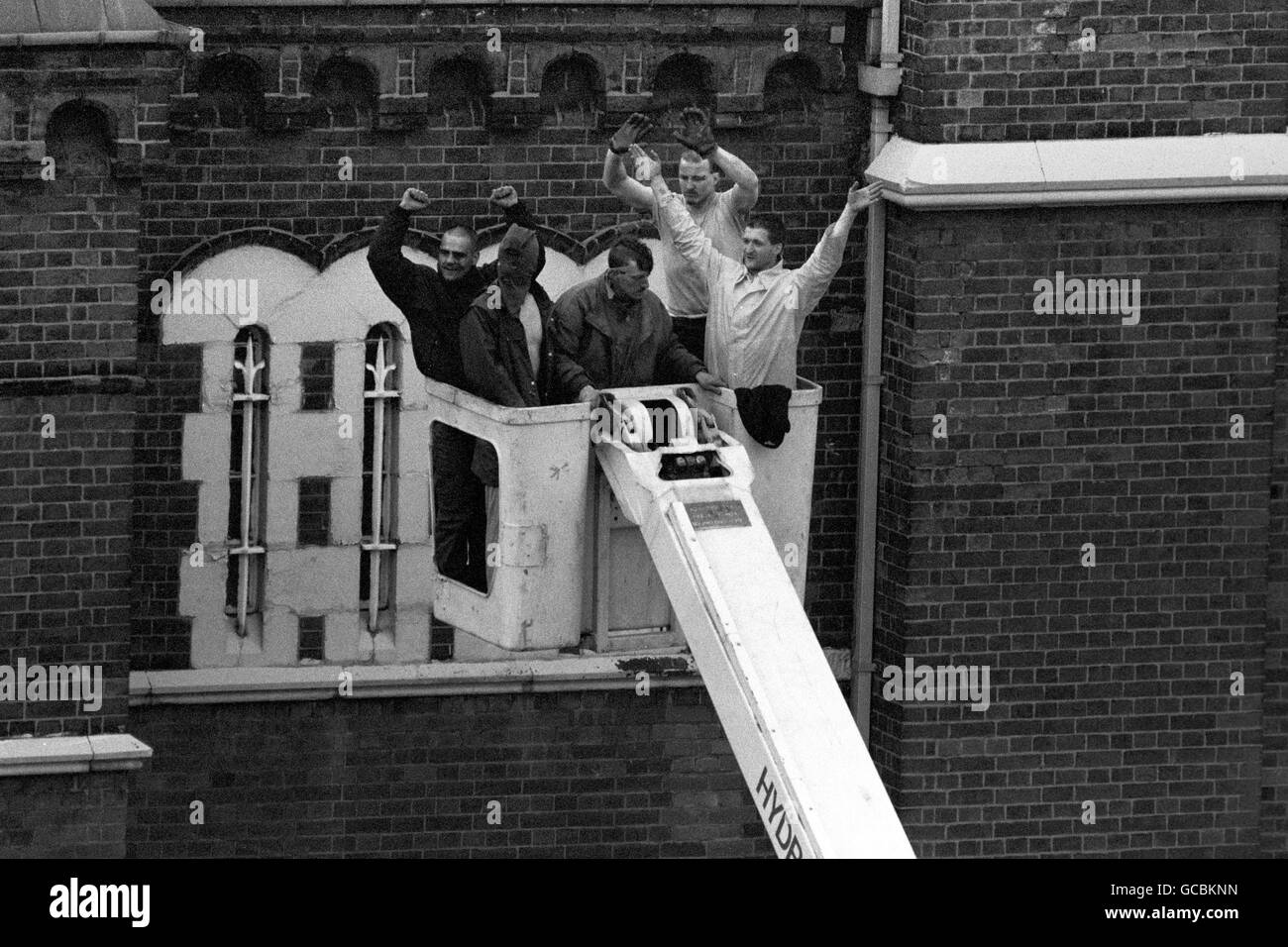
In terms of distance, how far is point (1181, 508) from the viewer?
22578 mm

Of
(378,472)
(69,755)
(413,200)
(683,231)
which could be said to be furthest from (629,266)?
(69,755)

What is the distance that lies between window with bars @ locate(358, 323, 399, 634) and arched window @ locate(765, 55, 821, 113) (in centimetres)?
272

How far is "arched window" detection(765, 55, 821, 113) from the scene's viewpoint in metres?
22.6

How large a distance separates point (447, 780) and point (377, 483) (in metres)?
1.85

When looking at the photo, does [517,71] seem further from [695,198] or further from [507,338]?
[507,338]

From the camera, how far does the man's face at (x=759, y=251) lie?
20.2 metres

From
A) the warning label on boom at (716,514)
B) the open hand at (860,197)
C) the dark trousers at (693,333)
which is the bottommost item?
the warning label on boom at (716,514)

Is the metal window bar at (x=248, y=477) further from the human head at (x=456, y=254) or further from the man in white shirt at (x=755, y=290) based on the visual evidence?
the man in white shirt at (x=755, y=290)

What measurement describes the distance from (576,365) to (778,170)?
3275mm

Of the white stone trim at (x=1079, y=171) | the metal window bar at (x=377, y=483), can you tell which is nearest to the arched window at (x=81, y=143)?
the metal window bar at (x=377, y=483)

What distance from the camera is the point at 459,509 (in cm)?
2019

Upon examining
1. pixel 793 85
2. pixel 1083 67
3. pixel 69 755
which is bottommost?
pixel 69 755

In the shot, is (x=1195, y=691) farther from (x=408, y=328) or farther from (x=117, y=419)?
(x=117, y=419)

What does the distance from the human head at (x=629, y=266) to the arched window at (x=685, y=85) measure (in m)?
2.73
